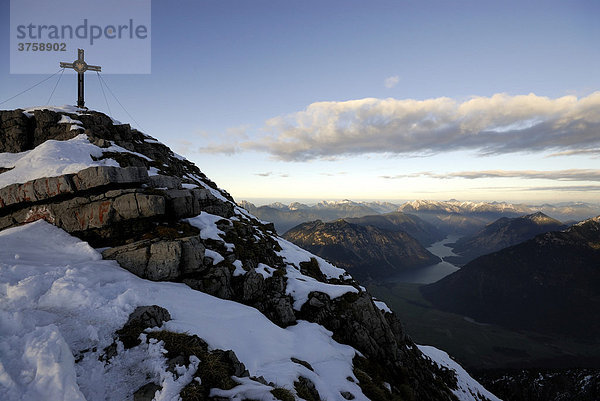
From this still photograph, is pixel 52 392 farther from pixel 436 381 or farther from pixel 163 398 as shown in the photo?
pixel 436 381

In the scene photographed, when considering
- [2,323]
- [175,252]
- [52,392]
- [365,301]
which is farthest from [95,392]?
[365,301]

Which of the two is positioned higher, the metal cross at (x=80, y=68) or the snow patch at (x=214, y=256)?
the metal cross at (x=80, y=68)

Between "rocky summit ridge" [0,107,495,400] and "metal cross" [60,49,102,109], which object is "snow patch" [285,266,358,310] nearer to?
"rocky summit ridge" [0,107,495,400]

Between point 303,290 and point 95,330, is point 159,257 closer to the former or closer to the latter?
point 95,330

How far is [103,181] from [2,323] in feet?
58.3

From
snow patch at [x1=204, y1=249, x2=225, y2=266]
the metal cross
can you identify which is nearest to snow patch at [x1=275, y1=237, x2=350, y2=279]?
snow patch at [x1=204, y1=249, x2=225, y2=266]

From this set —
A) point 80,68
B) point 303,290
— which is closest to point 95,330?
point 303,290

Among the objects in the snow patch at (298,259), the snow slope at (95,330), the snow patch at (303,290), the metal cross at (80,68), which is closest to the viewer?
the snow slope at (95,330)

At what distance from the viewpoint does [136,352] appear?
34.4ft

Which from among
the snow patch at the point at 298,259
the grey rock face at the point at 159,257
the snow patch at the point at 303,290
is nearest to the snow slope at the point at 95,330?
the grey rock face at the point at 159,257

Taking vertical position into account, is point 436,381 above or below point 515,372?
above

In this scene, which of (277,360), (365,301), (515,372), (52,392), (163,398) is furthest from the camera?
(515,372)

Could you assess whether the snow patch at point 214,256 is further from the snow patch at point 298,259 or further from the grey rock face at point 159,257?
the snow patch at point 298,259

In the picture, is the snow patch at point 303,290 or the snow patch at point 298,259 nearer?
the snow patch at point 303,290
